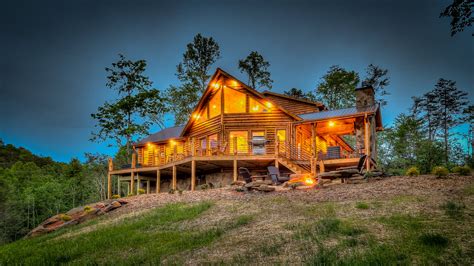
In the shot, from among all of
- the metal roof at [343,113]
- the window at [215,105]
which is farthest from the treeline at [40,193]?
the metal roof at [343,113]

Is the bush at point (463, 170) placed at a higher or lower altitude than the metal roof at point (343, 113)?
lower

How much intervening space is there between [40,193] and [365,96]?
4260cm

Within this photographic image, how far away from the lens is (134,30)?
17712cm

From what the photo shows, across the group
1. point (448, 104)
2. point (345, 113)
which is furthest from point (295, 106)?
point (448, 104)

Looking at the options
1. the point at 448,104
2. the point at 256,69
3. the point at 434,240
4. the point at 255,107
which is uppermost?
the point at 256,69

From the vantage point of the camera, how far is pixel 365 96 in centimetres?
2633

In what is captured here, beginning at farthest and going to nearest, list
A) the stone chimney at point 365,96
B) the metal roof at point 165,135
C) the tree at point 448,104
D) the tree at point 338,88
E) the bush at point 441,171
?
the tree at point 338,88
the tree at point 448,104
the metal roof at point 165,135
the stone chimney at point 365,96
the bush at point 441,171

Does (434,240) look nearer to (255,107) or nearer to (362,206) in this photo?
(362,206)

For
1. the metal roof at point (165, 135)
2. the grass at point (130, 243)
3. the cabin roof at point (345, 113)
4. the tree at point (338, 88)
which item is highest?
the tree at point (338, 88)

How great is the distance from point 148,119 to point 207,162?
60.0 feet

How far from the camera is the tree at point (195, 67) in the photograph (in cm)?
4297

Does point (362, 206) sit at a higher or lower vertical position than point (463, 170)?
lower

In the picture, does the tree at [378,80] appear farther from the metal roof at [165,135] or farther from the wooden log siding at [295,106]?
the metal roof at [165,135]

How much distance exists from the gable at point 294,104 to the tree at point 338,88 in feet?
42.8
